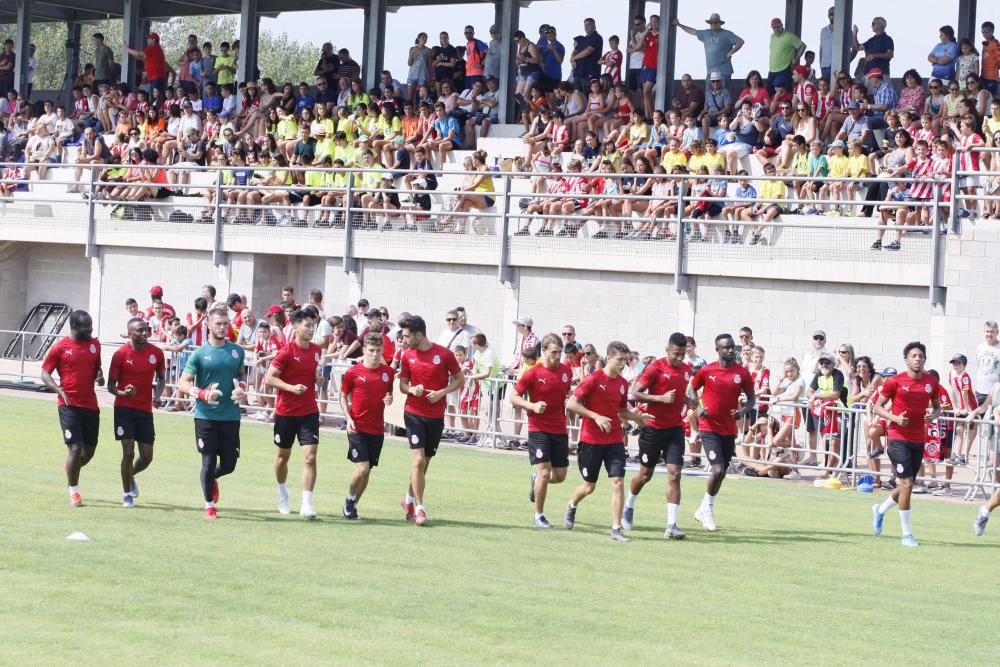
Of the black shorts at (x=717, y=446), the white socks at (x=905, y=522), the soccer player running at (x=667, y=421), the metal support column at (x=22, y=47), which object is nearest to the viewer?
the soccer player running at (x=667, y=421)

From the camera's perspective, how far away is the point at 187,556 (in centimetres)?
1202

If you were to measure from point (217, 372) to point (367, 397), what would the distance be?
1391 mm

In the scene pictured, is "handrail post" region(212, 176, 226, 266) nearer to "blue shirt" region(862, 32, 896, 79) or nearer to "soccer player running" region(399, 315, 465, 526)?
"blue shirt" region(862, 32, 896, 79)

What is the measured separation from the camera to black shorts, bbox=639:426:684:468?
1486 centimetres

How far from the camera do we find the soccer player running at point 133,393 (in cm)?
1462

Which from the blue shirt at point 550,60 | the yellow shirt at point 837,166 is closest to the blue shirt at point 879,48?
the yellow shirt at point 837,166

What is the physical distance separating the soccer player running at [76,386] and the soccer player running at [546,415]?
158 inches

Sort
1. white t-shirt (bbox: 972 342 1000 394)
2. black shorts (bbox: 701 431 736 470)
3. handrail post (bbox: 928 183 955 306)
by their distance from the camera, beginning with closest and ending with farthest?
black shorts (bbox: 701 431 736 470), white t-shirt (bbox: 972 342 1000 394), handrail post (bbox: 928 183 955 306)

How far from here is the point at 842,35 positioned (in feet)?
93.7

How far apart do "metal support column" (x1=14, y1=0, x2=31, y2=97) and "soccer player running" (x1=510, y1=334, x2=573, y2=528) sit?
30.5m

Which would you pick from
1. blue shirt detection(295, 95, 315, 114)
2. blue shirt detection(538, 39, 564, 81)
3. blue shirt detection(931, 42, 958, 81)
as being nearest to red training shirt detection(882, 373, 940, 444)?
blue shirt detection(931, 42, 958, 81)

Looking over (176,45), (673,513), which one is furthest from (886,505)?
(176,45)

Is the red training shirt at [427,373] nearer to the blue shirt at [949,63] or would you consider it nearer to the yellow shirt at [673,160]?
the yellow shirt at [673,160]

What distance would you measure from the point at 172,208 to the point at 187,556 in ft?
66.5
